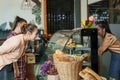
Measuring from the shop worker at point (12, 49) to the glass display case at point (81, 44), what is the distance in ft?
1.91

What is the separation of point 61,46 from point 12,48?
887 millimetres

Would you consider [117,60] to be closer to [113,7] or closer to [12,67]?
[12,67]

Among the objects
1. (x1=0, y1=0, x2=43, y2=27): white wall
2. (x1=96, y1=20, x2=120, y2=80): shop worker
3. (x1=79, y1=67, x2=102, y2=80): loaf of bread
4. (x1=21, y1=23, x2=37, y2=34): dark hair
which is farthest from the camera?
(x1=0, y1=0, x2=43, y2=27): white wall

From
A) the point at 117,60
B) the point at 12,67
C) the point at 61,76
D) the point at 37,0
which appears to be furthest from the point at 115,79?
the point at 37,0

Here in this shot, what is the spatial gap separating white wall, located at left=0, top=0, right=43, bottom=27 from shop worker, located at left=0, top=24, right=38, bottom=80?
4.16 metres

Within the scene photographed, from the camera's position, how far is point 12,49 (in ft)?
9.59

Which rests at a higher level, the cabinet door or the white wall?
the white wall

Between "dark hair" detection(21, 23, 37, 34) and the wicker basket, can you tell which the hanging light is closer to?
"dark hair" detection(21, 23, 37, 34)

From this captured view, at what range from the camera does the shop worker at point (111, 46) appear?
314cm

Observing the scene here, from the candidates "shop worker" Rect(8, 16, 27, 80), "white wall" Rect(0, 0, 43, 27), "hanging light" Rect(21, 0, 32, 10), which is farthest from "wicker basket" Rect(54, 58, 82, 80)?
"hanging light" Rect(21, 0, 32, 10)

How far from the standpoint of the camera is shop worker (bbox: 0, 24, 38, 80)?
2.89 meters

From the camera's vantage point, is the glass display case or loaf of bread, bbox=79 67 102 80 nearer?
loaf of bread, bbox=79 67 102 80

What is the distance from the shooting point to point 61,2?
23.4ft

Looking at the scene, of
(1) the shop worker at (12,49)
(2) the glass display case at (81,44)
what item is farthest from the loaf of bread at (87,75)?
(1) the shop worker at (12,49)
